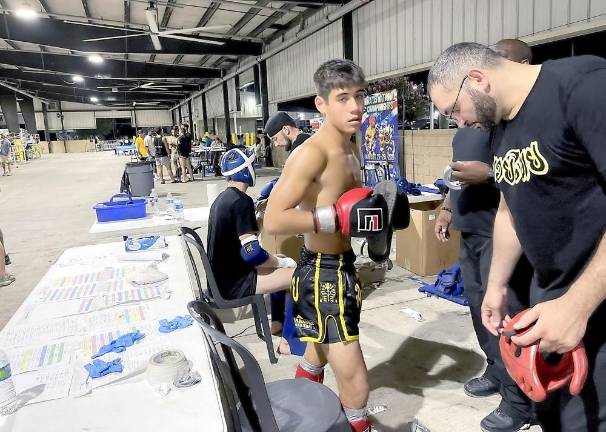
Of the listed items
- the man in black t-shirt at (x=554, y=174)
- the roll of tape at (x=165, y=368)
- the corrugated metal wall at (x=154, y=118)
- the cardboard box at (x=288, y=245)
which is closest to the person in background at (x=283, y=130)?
the cardboard box at (x=288, y=245)

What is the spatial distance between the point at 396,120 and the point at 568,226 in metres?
6.16

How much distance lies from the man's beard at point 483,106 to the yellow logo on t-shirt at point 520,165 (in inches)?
4.1

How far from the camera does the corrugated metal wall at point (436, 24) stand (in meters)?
4.52

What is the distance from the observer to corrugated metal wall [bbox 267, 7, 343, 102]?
9.27m

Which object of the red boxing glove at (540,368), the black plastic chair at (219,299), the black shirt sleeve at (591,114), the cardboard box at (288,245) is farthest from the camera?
the cardboard box at (288,245)

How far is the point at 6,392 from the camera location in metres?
1.06

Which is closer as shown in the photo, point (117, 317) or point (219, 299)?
point (117, 317)

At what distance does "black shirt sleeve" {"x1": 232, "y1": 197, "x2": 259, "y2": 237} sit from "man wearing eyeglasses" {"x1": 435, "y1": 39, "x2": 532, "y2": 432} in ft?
3.65

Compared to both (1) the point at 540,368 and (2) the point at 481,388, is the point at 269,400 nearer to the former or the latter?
(1) the point at 540,368

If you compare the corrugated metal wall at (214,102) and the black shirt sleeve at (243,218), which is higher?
the corrugated metal wall at (214,102)

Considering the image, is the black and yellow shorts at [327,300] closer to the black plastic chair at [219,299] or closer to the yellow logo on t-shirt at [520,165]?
the yellow logo on t-shirt at [520,165]

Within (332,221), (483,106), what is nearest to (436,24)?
(332,221)

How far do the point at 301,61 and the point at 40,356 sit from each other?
10.7m

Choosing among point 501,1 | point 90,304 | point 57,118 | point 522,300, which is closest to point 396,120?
point 501,1
